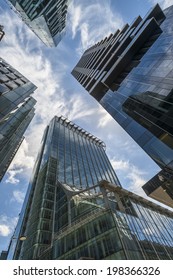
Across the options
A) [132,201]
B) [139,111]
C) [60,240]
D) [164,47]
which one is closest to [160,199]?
[132,201]

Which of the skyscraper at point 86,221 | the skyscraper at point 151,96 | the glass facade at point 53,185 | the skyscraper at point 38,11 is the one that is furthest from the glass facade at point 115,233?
the skyscraper at point 38,11

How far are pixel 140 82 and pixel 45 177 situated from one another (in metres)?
30.3

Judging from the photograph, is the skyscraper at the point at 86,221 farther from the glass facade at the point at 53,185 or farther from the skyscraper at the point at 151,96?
the skyscraper at the point at 151,96

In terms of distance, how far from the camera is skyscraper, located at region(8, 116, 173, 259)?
1988cm

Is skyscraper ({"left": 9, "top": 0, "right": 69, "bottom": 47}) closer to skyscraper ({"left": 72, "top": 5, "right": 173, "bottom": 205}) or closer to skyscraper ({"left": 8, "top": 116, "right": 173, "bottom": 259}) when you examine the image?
skyscraper ({"left": 72, "top": 5, "right": 173, "bottom": 205})

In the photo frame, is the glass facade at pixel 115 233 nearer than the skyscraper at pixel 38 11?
Yes

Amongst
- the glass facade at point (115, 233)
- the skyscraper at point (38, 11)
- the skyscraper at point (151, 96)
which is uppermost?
the skyscraper at point (38, 11)

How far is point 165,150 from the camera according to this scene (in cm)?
1959

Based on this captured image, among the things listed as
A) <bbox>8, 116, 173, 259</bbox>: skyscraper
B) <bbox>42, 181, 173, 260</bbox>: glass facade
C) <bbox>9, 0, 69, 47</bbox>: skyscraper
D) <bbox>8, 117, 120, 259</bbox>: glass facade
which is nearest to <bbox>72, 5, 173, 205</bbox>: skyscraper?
<bbox>42, 181, 173, 260</bbox>: glass facade

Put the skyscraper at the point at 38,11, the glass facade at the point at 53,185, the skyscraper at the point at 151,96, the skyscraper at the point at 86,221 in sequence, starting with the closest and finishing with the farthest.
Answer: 1. the skyscraper at the point at 86,221
2. the skyscraper at the point at 151,96
3. the glass facade at the point at 53,185
4. the skyscraper at the point at 38,11

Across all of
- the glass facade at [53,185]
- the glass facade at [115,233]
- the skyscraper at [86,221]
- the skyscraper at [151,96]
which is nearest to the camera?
the glass facade at [115,233]

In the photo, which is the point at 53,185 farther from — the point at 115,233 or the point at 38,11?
the point at 38,11

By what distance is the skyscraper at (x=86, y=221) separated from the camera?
782 inches
